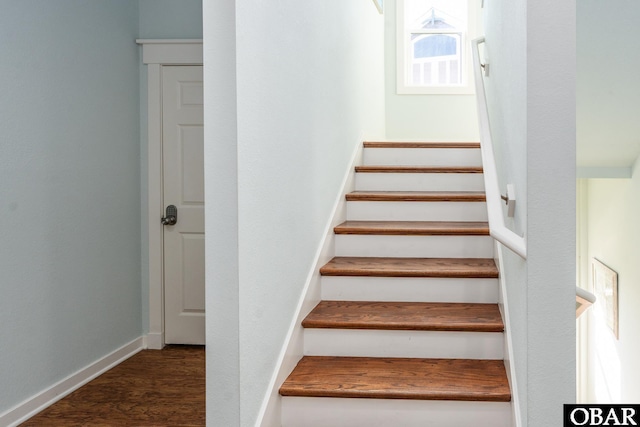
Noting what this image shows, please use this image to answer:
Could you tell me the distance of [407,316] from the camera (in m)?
2.70

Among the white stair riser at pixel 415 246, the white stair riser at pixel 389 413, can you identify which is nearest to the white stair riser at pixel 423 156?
the white stair riser at pixel 415 246

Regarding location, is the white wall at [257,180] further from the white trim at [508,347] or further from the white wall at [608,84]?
the white wall at [608,84]

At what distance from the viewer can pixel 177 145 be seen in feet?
13.5

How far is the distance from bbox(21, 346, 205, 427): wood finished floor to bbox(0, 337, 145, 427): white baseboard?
0.11ft

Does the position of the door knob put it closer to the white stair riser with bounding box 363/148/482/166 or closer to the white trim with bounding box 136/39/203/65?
the white trim with bounding box 136/39/203/65

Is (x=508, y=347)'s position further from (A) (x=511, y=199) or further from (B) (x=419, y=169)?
(B) (x=419, y=169)

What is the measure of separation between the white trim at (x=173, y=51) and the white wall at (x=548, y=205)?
2706mm

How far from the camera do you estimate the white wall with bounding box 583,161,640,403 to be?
13.7ft

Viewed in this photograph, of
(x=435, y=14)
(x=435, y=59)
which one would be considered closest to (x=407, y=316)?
(x=435, y=59)

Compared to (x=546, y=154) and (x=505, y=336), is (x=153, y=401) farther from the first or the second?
(x=546, y=154)

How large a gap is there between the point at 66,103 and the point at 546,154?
2581 mm

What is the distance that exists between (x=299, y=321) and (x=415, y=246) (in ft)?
3.10

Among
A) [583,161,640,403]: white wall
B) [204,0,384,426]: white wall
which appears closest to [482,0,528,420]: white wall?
[204,0,384,426]: white wall

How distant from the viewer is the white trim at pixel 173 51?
13.2 ft
